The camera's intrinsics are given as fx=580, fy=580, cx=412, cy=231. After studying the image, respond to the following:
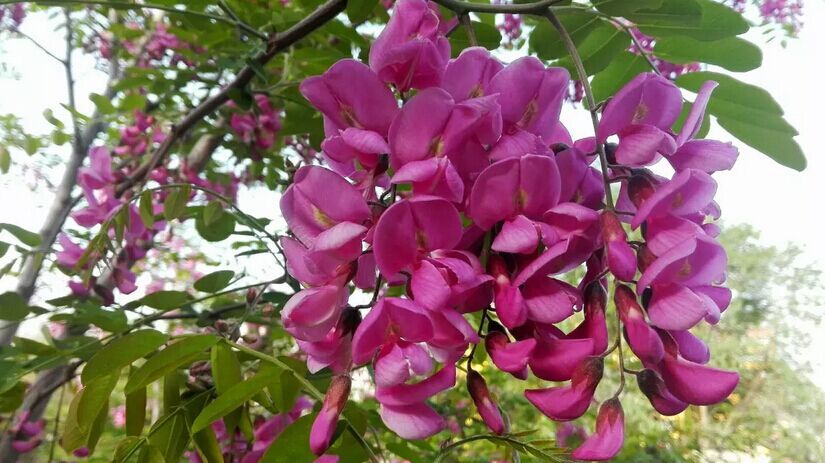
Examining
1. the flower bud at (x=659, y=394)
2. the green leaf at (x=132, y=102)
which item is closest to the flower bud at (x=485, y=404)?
the flower bud at (x=659, y=394)

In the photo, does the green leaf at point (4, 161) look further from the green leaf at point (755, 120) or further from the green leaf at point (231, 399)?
the green leaf at point (755, 120)

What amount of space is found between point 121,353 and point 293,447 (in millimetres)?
195

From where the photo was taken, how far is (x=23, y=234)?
104 centimetres

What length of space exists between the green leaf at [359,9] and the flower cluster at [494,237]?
0.98 feet

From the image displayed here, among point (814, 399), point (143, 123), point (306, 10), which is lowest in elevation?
point (814, 399)

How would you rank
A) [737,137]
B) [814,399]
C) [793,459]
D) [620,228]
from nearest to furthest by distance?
[620,228] < [737,137] < [793,459] < [814,399]

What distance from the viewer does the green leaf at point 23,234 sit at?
100cm

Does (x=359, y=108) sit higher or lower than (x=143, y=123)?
lower

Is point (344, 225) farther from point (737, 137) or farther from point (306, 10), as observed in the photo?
point (306, 10)

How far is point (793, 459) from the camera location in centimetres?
822

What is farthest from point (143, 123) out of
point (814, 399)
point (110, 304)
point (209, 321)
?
point (814, 399)

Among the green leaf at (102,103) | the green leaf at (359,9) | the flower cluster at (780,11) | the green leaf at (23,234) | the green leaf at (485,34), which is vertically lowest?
the flower cluster at (780,11)

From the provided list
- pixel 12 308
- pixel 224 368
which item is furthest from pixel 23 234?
pixel 224 368

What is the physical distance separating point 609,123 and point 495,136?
90 millimetres
